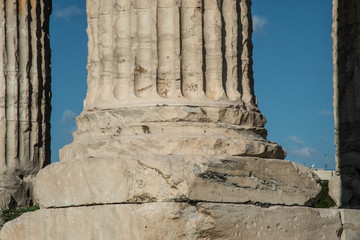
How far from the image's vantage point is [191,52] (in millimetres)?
7031

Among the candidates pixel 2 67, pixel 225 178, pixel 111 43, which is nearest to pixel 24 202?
pixel 2 67

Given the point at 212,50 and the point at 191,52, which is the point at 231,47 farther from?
the point at 191,52

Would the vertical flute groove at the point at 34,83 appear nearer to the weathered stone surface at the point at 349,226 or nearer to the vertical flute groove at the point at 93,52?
the vertical flute groove at the point at 93,52

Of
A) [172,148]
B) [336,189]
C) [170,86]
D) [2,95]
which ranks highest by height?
[170,86]

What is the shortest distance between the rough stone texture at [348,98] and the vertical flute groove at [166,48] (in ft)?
20.0

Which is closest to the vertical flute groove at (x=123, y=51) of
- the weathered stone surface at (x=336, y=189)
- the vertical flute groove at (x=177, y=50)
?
the vertical flute groove at (x=177, y=50)

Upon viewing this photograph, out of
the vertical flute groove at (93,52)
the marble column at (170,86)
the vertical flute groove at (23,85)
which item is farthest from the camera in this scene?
the vertical flute groove at (23,85)

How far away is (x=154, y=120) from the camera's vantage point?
686cm

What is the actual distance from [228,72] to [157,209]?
6.13ft

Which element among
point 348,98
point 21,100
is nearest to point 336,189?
point 348,98

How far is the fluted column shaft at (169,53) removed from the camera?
699 centimetres

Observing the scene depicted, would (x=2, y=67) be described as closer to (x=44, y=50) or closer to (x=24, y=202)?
(x=44, y=50)

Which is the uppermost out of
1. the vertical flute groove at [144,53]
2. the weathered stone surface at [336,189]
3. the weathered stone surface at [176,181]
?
the vertical flute groove at [144,53]

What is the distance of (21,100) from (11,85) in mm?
354
